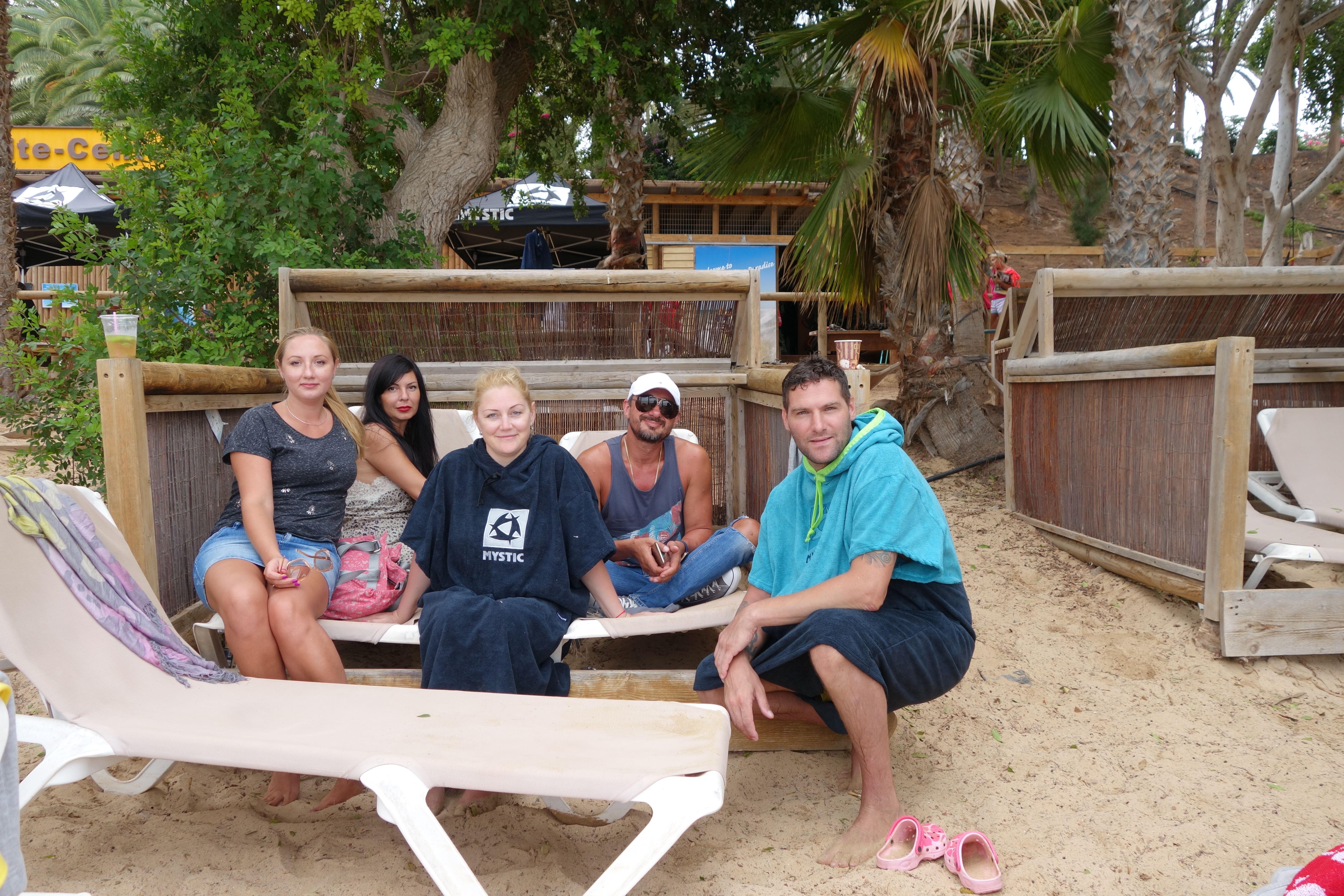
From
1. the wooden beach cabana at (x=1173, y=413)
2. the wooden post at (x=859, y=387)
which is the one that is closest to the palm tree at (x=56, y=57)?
the wooden beach cabana at (x=1173, y=413)

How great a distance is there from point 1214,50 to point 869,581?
19.3 m

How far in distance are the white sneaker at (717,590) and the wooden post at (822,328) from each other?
189 inches

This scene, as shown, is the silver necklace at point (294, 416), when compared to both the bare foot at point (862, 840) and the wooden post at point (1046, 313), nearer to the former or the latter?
the bare foot at point (862, 840)

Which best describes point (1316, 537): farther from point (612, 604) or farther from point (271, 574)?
point (271, 574)

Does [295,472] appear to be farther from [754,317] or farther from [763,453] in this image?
[754,317]

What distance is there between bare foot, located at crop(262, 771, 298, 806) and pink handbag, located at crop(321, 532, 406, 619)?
535 mm

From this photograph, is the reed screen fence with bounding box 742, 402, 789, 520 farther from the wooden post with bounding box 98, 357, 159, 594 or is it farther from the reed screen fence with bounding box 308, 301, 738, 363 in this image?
the wooden post with bounding box 98, 357, 159, 594

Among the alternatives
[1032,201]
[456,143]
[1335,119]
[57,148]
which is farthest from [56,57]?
[1335,119]

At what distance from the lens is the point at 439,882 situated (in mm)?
1674

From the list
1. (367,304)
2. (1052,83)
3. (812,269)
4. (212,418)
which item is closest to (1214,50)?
(1052,83)

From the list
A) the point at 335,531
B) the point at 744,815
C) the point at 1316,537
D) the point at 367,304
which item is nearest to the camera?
the point at 744,815

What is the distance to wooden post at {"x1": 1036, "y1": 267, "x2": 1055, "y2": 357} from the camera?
180 inches

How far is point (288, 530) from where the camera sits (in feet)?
9.81

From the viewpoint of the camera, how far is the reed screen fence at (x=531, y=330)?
4.27m
